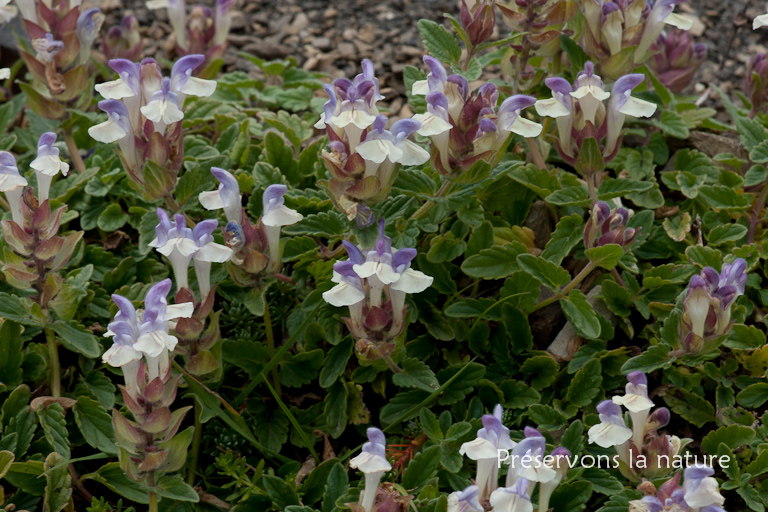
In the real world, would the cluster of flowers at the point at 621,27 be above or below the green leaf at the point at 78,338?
above

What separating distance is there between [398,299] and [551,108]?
2.23 ft

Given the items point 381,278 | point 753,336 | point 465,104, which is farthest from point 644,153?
point 381,278

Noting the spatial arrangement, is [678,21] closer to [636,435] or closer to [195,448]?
[636,435]

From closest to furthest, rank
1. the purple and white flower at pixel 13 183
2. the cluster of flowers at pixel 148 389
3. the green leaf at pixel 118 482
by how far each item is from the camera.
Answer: the cluster of flowers at pixel 148 389 < the purple and white flower at pixel 13 183 < the green leaf at pixel 118 482

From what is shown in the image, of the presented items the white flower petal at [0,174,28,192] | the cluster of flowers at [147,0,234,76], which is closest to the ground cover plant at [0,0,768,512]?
the white flower petal at [0,174,28,192]

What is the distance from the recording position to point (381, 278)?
1.66 m

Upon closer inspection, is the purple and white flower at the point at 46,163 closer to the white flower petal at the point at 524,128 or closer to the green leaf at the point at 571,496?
the white flower petal at the point at 524,128

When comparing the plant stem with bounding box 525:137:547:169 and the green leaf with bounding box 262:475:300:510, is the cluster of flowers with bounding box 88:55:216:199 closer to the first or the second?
the green leaf with bounding box 262:475:300:510

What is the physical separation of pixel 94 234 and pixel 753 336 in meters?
2.23

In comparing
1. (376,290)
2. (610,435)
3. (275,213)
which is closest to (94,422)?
(275,213)

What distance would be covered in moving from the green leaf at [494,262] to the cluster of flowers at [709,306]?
19.2 inches

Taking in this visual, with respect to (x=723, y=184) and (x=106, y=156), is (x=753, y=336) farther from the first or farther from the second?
(x=106, y=156)

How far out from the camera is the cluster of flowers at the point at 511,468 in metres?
1.45

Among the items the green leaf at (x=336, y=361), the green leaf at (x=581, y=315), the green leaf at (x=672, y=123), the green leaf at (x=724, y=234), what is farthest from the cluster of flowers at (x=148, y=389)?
the green leaf at (x=672, y=123)
